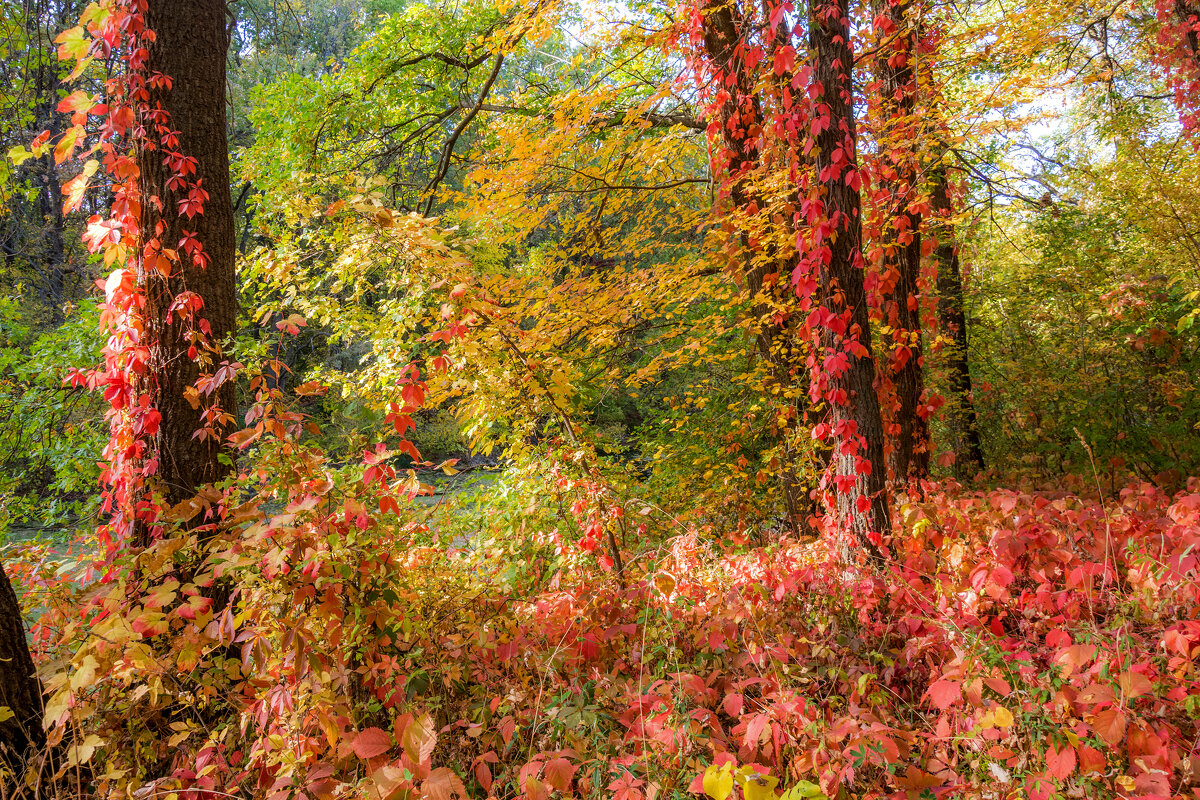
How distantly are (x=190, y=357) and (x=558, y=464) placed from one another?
2125 mm

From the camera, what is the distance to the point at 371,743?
5.38ft

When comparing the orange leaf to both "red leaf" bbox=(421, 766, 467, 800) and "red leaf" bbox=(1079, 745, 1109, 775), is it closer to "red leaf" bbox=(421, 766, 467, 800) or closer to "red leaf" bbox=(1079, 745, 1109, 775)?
"red leaf" bbox=(421, 766, 467, 800)

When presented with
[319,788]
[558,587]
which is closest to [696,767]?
[319,788]

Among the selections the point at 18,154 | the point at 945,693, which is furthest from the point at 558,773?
the point at 18,154

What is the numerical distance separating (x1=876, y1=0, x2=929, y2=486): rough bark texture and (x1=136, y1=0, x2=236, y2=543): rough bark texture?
414 centimetres

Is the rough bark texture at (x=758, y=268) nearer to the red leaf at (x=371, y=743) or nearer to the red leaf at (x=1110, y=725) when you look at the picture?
the red leaf at (x=1110, y=725)

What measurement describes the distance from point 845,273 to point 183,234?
3342mm

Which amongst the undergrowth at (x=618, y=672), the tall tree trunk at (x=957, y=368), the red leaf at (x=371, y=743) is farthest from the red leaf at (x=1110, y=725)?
the tall tree trunk at (x=957, y=368)

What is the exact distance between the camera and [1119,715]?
4.87 feet

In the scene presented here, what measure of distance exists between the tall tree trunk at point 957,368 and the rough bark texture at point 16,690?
7.48 m

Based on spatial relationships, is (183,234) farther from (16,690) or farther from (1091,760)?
(1091,760)

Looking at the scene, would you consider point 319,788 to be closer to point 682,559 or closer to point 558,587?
point 558,587

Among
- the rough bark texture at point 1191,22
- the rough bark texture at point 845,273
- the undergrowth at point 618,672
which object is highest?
the rough bark texture at point 1191,22

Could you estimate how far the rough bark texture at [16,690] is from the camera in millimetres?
2018
